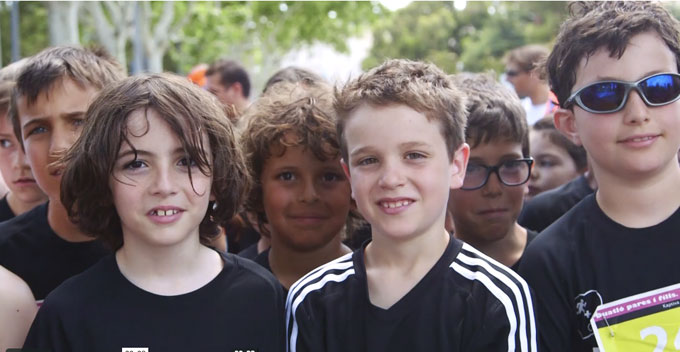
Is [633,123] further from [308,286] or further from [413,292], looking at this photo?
[308,286]

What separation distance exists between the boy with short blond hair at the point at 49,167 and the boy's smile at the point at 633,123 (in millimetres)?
2166

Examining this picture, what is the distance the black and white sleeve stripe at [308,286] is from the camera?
109 inches

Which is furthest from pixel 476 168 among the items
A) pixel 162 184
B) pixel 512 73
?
pixel 512 73

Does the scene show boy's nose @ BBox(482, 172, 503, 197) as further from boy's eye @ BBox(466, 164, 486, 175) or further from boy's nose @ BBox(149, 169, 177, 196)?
boy's nose @ BBox(149, 169, 177, 196)

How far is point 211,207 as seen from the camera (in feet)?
10.2

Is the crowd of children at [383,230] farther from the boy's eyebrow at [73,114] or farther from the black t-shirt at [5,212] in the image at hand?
the black t-shirt at [5,212]

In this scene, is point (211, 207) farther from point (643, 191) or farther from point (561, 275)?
point (643, 191)

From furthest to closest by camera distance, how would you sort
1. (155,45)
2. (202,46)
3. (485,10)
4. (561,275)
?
(485,10)
(202,46)
(155,45)
(561,275)

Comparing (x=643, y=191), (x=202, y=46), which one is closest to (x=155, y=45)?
(x=202, y=46)

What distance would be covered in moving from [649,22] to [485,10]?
44943 millimetres

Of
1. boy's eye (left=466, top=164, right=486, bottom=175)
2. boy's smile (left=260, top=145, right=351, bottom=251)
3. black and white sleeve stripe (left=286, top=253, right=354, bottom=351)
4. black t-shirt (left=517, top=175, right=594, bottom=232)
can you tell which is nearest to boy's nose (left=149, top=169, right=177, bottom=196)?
black and white sleeve stripe (left=286, top=253, right=354, bottom=351)

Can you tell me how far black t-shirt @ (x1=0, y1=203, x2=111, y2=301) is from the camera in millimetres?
3170

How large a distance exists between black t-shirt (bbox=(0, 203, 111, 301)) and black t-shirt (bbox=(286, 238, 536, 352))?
107cm

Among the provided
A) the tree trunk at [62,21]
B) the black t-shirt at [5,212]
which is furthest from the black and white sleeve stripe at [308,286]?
the tree trunk at [62,21]
